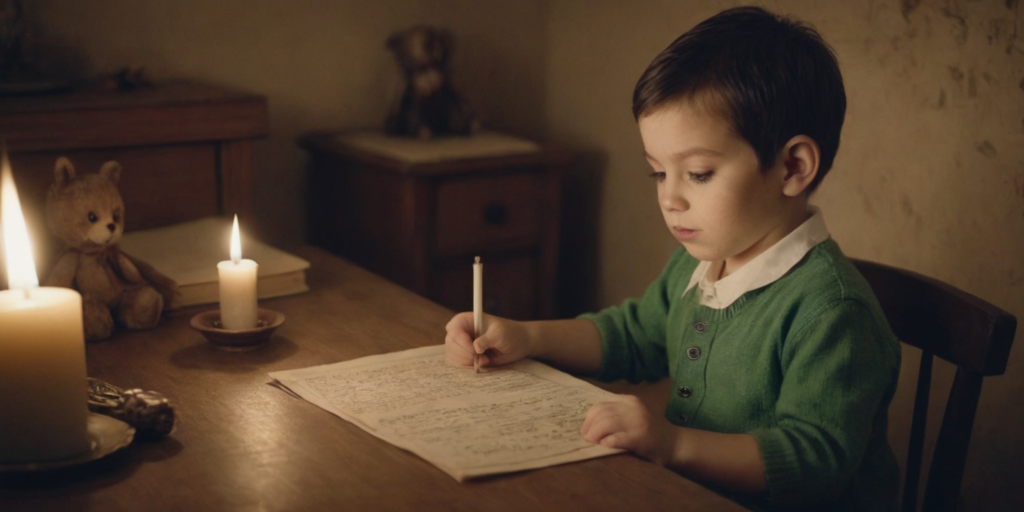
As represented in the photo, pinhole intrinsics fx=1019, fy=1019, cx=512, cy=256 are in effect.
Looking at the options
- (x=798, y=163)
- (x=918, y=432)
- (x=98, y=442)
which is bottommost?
(x=918, y=432)

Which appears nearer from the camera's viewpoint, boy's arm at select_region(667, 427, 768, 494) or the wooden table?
the wooden table

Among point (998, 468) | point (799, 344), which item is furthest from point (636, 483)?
point (998, 468)

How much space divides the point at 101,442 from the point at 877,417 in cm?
75

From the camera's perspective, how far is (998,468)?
1429 millimetres

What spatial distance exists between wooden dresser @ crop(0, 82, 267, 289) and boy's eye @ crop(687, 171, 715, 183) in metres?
0.82

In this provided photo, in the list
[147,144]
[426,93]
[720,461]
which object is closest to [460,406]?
[720,461]

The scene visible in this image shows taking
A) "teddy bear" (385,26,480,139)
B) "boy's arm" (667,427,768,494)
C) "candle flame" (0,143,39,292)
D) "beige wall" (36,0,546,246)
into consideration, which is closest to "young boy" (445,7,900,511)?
"boy's arm" (667,427,768,494)

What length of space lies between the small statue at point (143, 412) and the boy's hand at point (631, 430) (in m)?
0.37

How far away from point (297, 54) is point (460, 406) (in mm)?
1169

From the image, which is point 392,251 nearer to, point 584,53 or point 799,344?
point 584,53

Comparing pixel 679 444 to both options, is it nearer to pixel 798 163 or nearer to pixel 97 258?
pixel 798 163

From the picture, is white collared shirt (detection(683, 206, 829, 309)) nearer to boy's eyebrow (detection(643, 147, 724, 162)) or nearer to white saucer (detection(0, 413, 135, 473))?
boy's eyebrow (detection(643, 147, 724, 162))

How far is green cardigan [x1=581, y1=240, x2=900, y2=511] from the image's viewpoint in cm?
94

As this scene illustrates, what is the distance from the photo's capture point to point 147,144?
154 cm
